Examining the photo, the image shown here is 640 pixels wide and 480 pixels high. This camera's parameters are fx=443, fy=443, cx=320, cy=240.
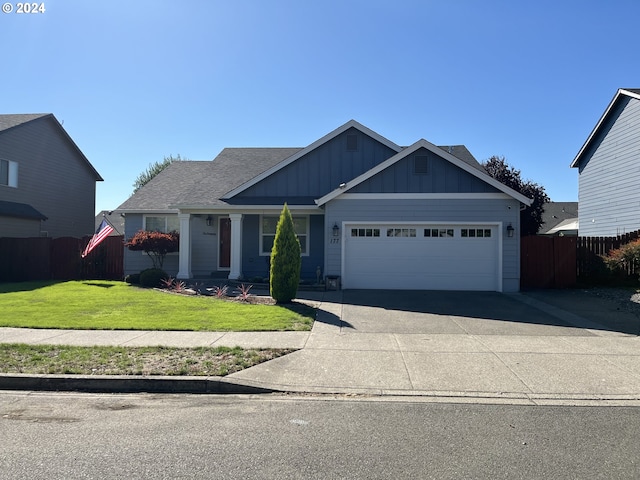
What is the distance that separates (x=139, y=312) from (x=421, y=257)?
867cm

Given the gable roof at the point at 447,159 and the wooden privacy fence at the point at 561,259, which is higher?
the gable roof at the point at 447,159

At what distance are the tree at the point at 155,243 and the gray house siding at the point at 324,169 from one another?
318 cm

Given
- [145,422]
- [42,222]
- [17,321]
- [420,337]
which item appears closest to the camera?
[145,422]

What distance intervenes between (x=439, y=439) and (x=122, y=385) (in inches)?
156

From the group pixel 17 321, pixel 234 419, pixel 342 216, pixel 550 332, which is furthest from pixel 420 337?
pixel 17 321

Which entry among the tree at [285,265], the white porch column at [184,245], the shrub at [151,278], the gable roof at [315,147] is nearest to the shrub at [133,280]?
the shrub at [151,278]

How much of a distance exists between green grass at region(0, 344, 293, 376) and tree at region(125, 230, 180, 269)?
30.9ft

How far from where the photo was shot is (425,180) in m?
14.4

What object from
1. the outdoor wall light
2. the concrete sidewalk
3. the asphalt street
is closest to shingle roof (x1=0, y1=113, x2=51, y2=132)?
the concrete sidewalk

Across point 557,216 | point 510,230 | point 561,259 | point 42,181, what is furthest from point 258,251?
point 557,216

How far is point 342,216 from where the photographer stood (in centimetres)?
1463

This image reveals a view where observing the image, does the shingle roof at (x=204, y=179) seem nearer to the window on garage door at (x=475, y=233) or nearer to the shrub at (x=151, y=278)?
the shrub at (x=151, y=278)

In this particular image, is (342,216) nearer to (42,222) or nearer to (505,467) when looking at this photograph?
(505,467)

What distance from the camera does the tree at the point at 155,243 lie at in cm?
1648
